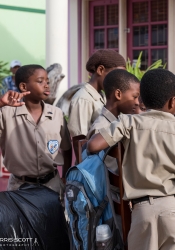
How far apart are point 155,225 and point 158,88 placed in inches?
27.3

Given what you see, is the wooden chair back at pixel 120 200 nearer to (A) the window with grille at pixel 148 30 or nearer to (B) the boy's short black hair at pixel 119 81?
(B) the boy's short black hair at pixel 119 81

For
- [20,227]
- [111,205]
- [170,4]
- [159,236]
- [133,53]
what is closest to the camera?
[159,236]

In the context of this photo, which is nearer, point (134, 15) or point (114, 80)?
point (114, 80)

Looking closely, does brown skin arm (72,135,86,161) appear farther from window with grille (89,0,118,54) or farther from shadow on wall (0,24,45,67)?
shadow on wall (0,24,45,67)

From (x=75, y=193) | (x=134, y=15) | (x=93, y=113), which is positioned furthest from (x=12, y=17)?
(x=75, y=193)

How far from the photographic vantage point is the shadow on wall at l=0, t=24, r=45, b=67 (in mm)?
13367

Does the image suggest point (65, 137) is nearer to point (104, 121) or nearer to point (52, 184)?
point (52, 184)

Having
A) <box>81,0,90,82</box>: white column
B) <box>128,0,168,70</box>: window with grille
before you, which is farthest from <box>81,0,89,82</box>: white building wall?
<box>128,0,168,70</box>: window with grille

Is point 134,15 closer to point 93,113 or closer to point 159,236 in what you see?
point 93,113

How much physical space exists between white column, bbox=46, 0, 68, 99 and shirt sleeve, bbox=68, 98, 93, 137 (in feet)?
19.6

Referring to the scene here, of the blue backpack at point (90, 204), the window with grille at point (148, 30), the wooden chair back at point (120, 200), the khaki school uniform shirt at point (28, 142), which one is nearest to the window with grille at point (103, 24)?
the window with grille at point (148, 30)

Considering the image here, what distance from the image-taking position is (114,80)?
3900 millimetres

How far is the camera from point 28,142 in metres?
4.21

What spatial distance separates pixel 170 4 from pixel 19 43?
143 inches
